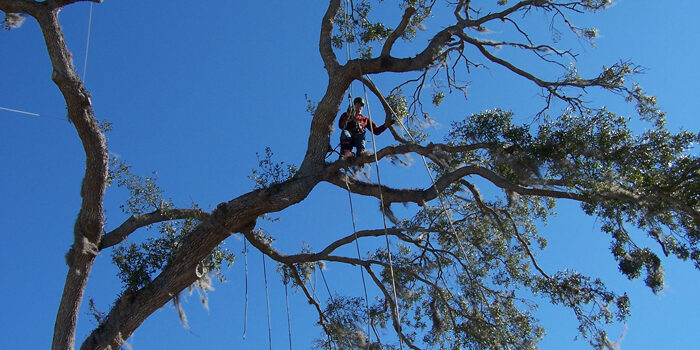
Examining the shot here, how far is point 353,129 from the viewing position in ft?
26.9

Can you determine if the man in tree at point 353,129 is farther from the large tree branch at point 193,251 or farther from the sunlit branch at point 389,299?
the sunlit branch at point 389,299

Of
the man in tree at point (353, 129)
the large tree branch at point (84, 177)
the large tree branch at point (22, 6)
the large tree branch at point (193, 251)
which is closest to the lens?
the large tree branch at point (84, 177)

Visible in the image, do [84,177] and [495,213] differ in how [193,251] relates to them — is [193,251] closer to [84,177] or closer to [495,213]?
[84,177]

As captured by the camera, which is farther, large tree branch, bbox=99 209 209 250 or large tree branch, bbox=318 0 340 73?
large tree branch, bbox=318 0 340 73

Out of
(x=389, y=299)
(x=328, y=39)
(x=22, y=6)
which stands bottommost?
(x=389, y=299)

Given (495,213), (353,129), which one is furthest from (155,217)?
(495,213)

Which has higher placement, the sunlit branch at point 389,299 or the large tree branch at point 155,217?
the large tree branch at point 155,217

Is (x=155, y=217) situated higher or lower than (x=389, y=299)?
higher

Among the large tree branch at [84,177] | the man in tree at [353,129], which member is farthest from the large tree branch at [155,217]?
the man in tree at [353,129]

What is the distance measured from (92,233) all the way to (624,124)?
5.18 meters

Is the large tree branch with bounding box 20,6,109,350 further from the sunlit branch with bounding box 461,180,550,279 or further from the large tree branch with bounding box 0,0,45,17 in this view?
the sunlit branch with bounding box 461,180,550,279

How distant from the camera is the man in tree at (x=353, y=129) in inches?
317

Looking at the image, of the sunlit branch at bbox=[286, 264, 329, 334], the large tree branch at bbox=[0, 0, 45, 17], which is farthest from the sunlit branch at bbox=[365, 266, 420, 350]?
the large tree branch at bbox=[0, 0, 45, 17]

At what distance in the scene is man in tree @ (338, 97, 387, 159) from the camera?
317 inches
